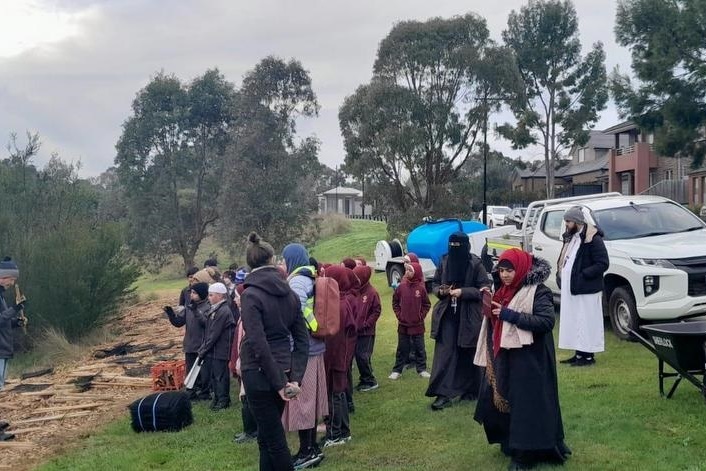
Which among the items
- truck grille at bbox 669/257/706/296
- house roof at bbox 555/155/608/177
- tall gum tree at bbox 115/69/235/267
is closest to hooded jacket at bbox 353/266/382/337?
truck grille at bbox 669/257/706/296

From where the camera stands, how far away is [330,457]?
6.53 metres

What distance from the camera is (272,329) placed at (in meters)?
5.07

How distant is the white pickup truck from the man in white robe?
Result: 0.54m

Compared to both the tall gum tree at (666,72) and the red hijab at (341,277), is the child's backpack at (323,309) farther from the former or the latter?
the tall gum tree at (666,72)

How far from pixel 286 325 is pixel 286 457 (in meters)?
0.98

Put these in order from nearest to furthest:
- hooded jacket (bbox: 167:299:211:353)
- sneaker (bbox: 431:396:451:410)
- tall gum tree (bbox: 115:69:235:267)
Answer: sneaker (bbox: 431:396:451:410) < hooded jacket (bbox: 167:299:211:353) < tall gum tree (bbox: 115:69:235:267)

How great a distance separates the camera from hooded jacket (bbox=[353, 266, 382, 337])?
866cm

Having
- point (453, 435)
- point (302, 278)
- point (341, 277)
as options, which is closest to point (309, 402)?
point (302, 278)

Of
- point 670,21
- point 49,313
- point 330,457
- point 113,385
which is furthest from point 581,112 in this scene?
point 330,457

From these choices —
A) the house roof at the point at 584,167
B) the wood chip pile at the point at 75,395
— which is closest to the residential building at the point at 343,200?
the house roof at the point at 584,167

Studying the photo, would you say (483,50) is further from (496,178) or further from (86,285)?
(496,178)

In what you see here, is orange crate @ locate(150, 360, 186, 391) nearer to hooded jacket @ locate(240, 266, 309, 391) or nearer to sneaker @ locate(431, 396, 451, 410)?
sneaker @ locate(431, 396, 451, 410)

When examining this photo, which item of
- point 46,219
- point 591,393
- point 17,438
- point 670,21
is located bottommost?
point 17,438

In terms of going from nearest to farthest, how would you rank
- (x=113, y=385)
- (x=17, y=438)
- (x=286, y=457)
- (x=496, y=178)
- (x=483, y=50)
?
(x=286, y=457)
(x=17, y=438)
(x=113, y=385)
(x=483, y=50)
(x=496, y=178)
